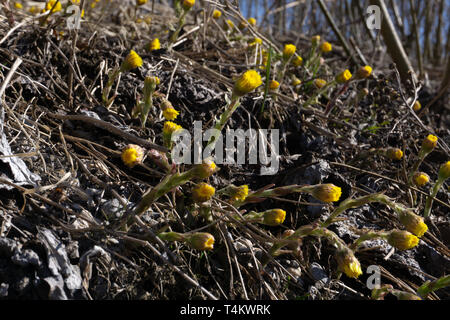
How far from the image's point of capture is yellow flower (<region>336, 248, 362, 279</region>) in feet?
4.83

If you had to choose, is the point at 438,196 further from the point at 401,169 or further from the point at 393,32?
the point at 393,32

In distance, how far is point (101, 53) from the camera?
2.31 m

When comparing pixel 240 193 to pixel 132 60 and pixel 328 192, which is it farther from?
pixel 132 60

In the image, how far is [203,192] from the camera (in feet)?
4.99

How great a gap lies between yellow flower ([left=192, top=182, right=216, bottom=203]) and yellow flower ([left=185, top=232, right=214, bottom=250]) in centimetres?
15

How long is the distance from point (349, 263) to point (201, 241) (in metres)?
0.52

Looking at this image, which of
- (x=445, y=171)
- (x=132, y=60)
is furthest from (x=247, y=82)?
(x=445, y=171)

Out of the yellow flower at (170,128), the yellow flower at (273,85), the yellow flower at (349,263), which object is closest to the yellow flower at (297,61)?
the yellow flower at (273,85)

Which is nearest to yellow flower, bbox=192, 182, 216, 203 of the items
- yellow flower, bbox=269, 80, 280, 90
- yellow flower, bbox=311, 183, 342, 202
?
yellow flower, bbox=311, 183, 342, 202

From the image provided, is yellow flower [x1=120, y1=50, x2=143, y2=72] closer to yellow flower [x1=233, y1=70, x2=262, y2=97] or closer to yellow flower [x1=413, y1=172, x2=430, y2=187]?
yellow flower [x1=233, y1=70, x2=262, y2=97]

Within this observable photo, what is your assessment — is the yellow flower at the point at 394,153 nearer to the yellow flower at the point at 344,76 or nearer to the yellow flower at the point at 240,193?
the yellow flower at the point at 344,76

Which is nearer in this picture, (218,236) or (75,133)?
(218,236)
